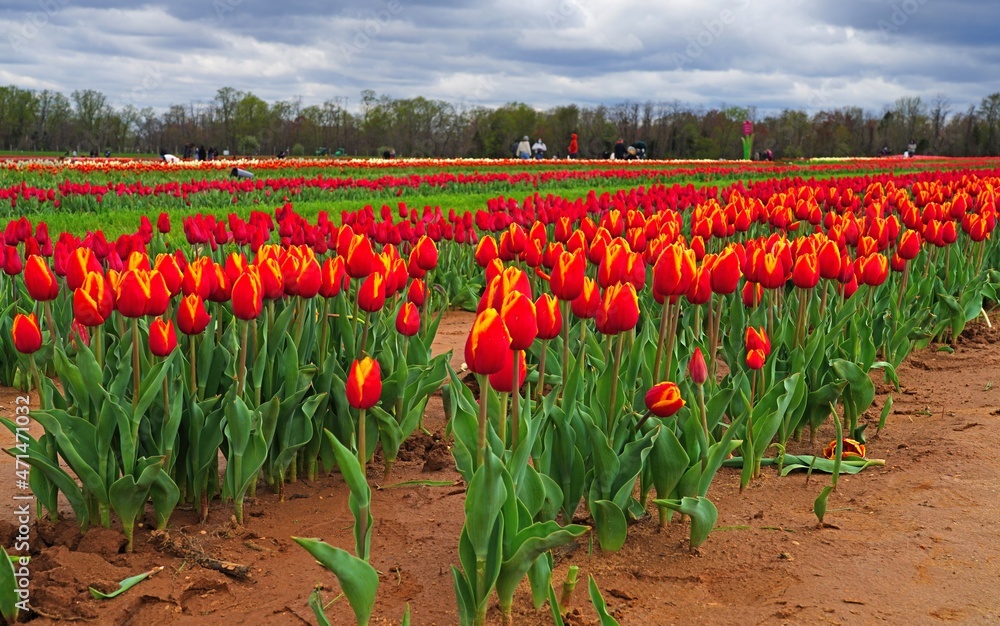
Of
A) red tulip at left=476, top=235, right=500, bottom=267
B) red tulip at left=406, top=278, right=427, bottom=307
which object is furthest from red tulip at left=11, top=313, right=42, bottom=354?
red tulip at left=476, top=235, right=500, bottom=267

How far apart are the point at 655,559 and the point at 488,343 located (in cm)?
120

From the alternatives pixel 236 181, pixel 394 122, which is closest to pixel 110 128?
pixel 394 122

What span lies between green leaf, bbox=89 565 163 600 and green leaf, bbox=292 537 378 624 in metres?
0.91

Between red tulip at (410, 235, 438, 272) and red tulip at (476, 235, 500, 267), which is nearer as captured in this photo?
red tulip at (410, 235, 438, 272)

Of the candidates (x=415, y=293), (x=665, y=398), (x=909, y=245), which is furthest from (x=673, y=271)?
(x=909, y=245)

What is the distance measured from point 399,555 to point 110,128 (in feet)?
302

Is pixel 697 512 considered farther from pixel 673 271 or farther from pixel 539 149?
pixel 539 149

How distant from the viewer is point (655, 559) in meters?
3.10

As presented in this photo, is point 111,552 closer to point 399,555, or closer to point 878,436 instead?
point 399,555

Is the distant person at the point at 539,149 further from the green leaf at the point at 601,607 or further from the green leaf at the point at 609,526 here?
the green leaf at the point at 601,607

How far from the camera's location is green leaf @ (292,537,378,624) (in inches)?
86.0

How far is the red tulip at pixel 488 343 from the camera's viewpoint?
2.35 metres

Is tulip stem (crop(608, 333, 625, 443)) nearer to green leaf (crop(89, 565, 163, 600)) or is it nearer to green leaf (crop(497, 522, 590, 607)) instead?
green leaf (crop(497, 522, 590, 607))

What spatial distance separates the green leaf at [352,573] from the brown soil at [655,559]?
14.7 inches
